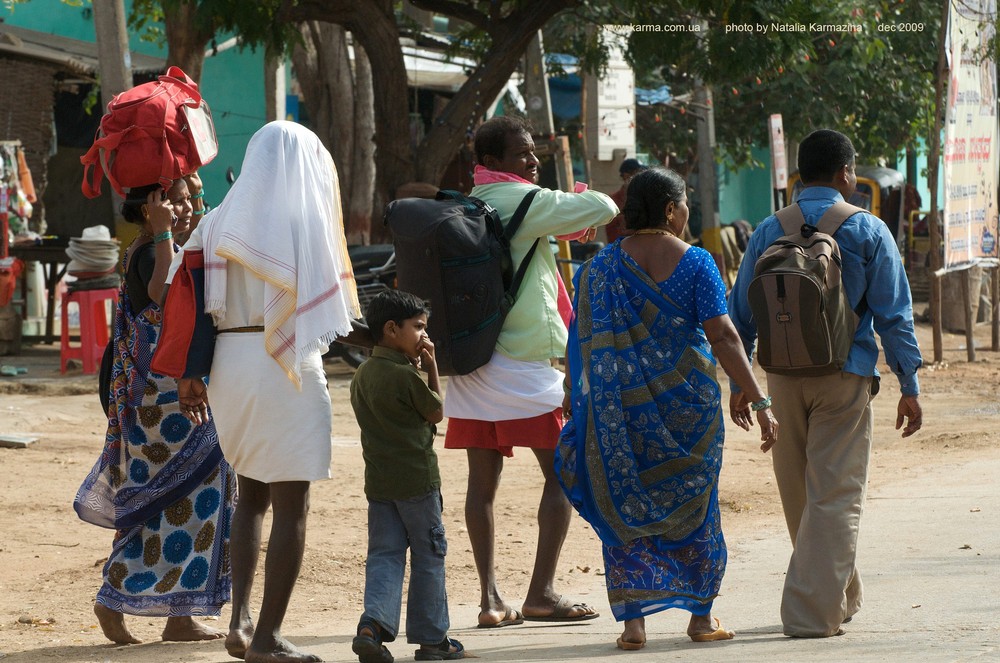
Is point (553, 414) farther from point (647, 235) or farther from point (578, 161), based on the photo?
point (578, 161)

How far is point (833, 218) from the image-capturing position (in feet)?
15.2

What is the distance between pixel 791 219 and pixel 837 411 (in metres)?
0.68

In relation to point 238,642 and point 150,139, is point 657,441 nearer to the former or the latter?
point 238,642

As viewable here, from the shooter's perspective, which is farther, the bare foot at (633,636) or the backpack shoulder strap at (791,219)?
the backpack shoulder strap at (791,219)

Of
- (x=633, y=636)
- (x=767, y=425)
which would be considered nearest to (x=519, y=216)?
(x=767, y=425)

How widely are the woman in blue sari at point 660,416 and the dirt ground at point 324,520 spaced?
925 millimetres

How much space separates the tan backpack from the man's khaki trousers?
5.7 inches

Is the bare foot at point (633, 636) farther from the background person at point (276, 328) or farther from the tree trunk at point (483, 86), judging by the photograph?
the tree trunk at point (483, 86)

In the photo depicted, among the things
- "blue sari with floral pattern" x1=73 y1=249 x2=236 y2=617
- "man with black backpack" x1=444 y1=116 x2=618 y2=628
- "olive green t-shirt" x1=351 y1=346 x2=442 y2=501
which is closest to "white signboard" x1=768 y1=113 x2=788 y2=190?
"man with black backpack" x1=444 y1=116 x2=618 y2=628

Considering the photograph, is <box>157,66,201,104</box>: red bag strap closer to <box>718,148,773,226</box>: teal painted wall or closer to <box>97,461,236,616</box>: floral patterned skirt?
<box>97,461,236,616</box>: floral patterned skirt

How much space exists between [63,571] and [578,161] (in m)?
19.9

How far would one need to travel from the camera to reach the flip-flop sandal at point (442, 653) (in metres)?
4.32

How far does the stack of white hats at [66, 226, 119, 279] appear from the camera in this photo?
12.7m

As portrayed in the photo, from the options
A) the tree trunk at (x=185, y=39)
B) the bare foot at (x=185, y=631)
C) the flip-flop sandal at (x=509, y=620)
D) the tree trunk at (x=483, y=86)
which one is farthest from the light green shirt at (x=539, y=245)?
the tree trunk at (x=483, y=86)
